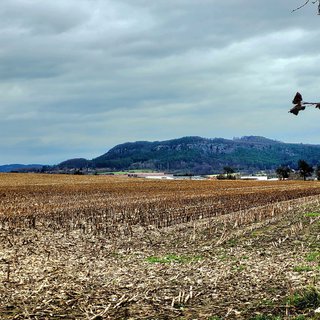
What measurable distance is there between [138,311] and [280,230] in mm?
14496

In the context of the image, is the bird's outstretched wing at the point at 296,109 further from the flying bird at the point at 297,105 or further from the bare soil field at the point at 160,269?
the bare soil field at the point at 160,269

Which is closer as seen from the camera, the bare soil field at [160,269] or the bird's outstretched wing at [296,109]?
the bird's outstretched wing at [296,109]

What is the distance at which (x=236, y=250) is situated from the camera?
1869cm

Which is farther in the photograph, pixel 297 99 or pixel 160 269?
pixel 160 269

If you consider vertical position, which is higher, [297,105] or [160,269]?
[297,105]

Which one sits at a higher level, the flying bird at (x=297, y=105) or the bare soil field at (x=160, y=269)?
the flying bird at (x=297, y=105)

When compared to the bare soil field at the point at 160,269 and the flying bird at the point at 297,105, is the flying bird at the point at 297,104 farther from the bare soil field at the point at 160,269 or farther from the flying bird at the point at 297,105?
the bare soil field at the point at 160,269

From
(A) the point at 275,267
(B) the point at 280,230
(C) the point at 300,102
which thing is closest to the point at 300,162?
(B) the point at 280,230

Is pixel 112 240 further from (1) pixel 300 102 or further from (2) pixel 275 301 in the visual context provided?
(1) pixel 300 102

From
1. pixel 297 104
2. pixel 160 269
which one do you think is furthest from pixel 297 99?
pixel 160 269

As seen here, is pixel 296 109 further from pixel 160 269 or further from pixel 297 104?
pixel 160 269

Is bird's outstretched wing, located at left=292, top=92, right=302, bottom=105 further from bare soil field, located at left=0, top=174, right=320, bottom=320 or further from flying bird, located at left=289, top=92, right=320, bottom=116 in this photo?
bare soil field, located at left=0, top=174, right=320, bottom=320

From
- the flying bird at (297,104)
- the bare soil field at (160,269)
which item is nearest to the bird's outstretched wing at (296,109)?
the flying bird at (297,104)

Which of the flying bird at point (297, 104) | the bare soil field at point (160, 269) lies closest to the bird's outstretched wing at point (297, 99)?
the flying bird at point (297, 104)
